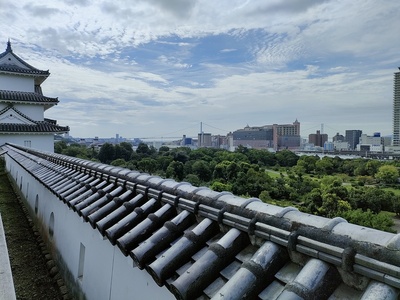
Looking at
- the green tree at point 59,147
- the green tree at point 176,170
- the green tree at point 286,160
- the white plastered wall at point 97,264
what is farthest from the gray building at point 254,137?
the white plastered wall at point 97,264

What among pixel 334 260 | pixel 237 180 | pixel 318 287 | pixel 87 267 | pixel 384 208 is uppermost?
pixel 334 260

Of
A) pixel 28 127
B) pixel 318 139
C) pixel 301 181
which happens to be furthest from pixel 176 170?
pixel 318 139

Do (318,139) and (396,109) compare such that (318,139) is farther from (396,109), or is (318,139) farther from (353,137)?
(396,109)

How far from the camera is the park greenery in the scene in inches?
1141

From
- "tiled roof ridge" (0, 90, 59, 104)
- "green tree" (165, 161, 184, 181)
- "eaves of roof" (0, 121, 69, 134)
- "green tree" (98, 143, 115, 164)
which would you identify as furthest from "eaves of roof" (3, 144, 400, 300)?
"green tree" (98, 143, 115, 164)

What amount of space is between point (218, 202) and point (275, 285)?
878 mm

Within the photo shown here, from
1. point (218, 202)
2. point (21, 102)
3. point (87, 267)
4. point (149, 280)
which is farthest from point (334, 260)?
point (21, 102)

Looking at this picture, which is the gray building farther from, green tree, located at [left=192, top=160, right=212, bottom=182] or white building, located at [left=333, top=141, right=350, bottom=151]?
green tree, located at [left=192, top=160, right=212, bottom=182]

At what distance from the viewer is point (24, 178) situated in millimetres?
10188

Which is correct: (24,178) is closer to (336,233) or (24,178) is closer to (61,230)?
(61,230)

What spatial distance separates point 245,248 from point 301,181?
4580cm

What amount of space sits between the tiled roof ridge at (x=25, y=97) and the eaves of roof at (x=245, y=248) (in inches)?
833

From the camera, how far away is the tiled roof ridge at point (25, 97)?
20.3 meters

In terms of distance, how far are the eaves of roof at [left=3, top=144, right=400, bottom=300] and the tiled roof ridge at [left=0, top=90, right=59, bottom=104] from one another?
21147 millimetres
